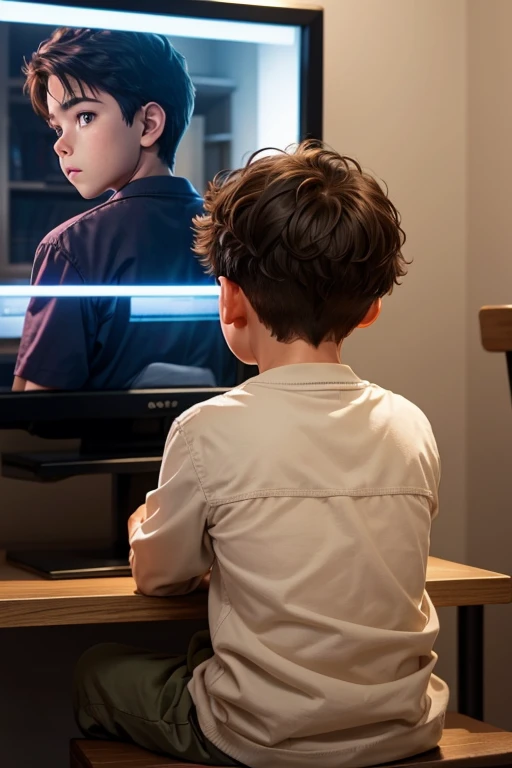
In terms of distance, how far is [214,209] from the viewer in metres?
1.30

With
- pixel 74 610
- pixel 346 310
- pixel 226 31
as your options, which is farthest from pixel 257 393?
pixel 226 31

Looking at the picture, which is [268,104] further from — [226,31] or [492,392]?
[492,392]

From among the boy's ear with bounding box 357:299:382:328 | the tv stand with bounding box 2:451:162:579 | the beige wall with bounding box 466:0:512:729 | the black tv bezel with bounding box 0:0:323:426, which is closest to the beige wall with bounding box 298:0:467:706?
the beige wall with bounding box 466:0:512:729

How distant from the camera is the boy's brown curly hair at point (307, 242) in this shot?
1.20m

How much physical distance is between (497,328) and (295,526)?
33 cm

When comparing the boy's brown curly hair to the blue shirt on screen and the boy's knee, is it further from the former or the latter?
the boy's knee

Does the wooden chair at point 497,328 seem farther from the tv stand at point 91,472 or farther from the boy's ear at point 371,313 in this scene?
the tv stand at point 91,472

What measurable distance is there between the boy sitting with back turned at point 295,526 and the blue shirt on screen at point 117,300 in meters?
0.34

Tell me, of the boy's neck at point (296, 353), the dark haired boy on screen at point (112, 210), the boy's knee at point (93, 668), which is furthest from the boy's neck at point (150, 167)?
the boy's knee at point (93, 668)

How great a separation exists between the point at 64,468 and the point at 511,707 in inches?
43.7

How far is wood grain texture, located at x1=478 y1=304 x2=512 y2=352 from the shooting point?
3.92ft

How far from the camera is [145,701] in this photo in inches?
49.3

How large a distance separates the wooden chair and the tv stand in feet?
1.92

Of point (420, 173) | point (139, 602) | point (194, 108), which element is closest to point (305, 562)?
point (139, 602)
